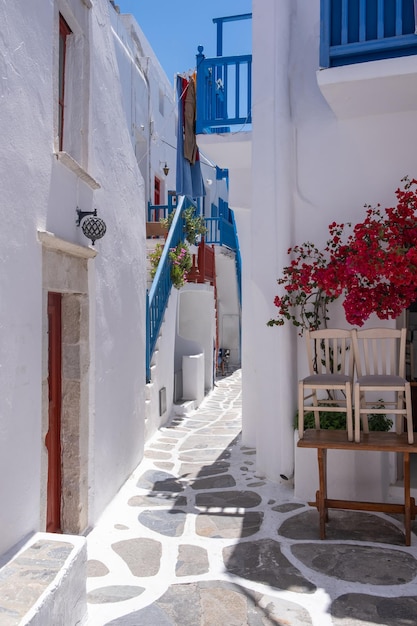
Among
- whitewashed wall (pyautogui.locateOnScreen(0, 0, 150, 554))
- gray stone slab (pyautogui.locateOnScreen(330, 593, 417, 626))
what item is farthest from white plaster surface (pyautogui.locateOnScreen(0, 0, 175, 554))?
gray stone slab (pyautogui.locateOnScreen(330, 593, 417, 626))

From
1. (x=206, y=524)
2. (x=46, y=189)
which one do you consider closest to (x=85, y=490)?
(x=206, y=524)

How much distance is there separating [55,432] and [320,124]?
14.2 feet

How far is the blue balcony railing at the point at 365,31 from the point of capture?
211 inches

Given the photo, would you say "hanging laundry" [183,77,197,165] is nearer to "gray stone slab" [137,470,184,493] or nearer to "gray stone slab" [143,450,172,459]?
"gray stone slab" [143,450,172,459]

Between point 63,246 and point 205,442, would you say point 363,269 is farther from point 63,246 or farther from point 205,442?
point 205,442

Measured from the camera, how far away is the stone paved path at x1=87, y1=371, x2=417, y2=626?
366 cm

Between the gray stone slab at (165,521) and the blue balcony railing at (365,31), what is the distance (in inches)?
182

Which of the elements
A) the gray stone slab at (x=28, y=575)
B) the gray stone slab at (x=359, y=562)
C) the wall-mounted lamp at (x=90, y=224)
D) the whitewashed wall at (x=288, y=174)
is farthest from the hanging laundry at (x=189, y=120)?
the gray stone slab at (x=28, y=575)

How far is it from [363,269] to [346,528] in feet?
7.75

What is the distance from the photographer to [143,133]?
1452 cm

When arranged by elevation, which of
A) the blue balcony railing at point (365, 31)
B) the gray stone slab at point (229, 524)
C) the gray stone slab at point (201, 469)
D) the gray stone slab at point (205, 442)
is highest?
the blue balcony railing at point (365, 31)

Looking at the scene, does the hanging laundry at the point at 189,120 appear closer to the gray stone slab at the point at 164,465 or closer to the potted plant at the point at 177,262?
the potted plant at the point at 177,262

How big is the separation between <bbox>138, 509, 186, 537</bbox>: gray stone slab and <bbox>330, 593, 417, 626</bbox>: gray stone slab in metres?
1.70

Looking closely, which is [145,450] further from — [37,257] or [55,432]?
[37,257]
